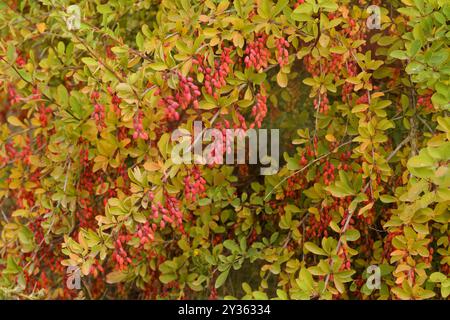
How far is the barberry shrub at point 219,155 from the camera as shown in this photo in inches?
61.4

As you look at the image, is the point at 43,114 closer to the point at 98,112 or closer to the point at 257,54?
the point at 98,112

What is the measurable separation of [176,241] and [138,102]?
771 mm

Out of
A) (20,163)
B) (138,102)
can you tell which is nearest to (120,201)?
(138,102)

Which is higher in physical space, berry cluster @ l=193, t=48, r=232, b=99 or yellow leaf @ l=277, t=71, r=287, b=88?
berry cluster @ l=193, t=48, r=232, b=99

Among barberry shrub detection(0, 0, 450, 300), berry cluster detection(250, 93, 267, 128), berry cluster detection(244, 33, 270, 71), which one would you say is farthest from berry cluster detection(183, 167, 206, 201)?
berry cluster detection(244, 33, 270, 71)

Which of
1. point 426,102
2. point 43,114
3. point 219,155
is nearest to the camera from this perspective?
point 219,155

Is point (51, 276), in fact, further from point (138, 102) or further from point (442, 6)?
point (442, 6)

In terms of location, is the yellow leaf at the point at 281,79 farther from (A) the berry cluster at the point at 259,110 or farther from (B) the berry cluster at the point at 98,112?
(B) the berry cluster at the point at 98,112

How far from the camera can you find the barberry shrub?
156 cm

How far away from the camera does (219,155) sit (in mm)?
1563

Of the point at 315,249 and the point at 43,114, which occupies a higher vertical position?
the point at 43,114

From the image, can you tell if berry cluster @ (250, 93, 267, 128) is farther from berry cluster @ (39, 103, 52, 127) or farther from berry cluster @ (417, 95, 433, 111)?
berry cluster @ (39, 103, 52, 127)

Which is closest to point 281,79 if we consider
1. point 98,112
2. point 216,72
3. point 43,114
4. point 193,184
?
point 216,72
